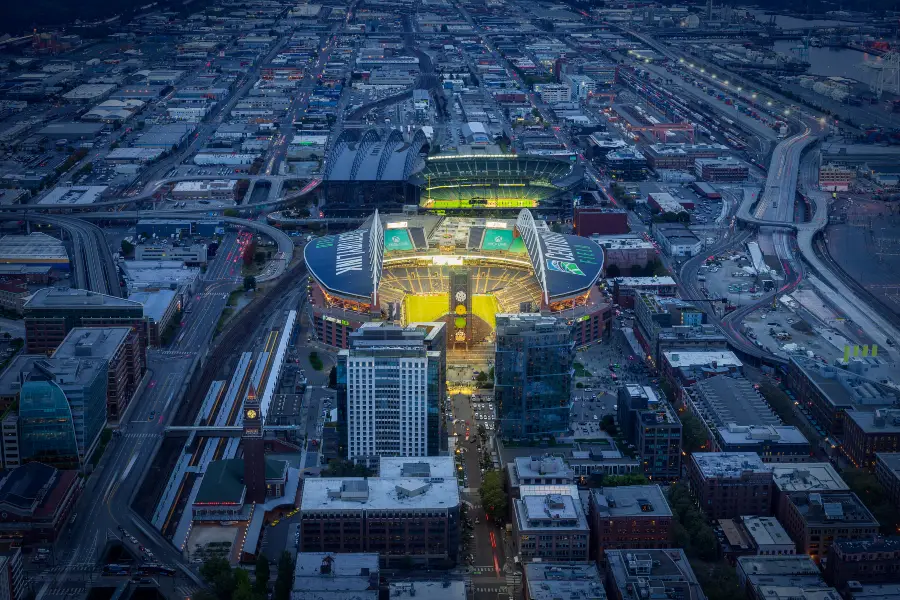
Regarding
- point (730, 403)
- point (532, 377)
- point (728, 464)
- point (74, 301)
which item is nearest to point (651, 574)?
point (728, 464)

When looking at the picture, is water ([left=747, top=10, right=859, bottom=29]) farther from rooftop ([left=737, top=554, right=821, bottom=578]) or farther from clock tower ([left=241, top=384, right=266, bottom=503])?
clock tower ([left=241, top=384, right=266, bottom=503])

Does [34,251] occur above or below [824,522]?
below

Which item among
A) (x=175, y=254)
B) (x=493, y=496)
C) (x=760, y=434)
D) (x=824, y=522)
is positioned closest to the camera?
(x=824, y=522)

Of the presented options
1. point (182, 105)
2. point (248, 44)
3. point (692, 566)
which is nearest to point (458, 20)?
point (248, 44)

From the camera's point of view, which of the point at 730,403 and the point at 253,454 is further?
the point at 730,403

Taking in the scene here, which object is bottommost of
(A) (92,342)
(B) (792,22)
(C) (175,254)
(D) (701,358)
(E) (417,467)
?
(B) (792,22)

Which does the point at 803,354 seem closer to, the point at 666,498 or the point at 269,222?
the point at 666,498

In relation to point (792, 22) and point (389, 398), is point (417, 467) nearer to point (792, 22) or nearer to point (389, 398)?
point (389, 398)

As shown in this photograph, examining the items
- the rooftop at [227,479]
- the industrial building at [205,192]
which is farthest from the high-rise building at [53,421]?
the industrial building at [205,192]
